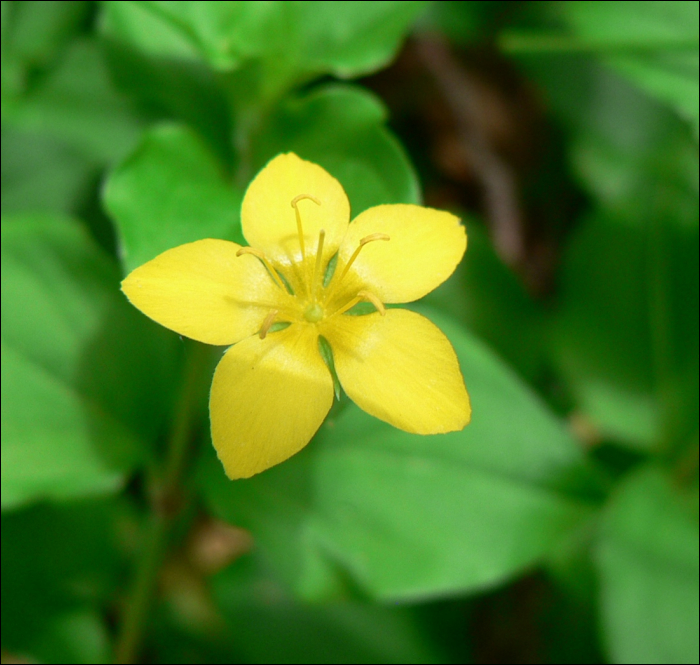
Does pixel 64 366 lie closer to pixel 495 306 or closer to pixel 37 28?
pixel 37 28

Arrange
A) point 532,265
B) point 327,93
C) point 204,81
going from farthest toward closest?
point 532,265 → point 204,81 → point 327,93

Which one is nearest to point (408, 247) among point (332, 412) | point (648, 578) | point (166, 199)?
point (332, 412)

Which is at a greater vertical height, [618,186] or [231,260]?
[231,260]


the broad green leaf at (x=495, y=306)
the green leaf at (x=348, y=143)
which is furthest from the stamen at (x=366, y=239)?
the broad green leaf at (x=495, y=306)

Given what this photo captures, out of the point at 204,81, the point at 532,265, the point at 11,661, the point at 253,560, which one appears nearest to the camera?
the point at 204,81

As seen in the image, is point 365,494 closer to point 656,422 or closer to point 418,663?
point 418,663

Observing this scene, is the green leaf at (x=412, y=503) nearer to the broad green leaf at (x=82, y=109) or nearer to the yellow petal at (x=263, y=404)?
the yellow petal at (x=263, y=404)

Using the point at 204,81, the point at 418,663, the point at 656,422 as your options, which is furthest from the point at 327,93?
the point at 418,663

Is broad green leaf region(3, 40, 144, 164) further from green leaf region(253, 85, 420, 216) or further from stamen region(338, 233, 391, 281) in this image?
stamen region(338, 233, 391, 281)
